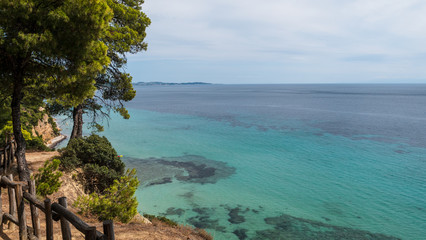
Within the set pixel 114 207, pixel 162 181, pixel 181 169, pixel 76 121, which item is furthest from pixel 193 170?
pixel 114 207

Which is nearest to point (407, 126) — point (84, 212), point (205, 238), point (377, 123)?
point (377, 123)

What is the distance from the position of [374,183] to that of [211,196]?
628 inches

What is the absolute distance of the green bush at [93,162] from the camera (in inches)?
652

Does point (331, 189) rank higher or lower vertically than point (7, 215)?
lower

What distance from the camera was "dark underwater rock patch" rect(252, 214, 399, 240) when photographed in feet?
53.5

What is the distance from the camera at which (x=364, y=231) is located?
1717 cm

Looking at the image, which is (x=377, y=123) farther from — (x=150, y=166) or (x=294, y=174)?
(x=150, y=166)

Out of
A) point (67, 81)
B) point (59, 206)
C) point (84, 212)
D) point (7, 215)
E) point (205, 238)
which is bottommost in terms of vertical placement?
point (205, 238)

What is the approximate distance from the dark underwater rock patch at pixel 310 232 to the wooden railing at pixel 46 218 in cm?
1219

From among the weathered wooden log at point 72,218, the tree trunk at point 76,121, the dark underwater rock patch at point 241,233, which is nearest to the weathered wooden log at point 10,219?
the weathered wooden log at point 72,218

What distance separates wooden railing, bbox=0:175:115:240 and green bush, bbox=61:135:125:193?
8.24 m

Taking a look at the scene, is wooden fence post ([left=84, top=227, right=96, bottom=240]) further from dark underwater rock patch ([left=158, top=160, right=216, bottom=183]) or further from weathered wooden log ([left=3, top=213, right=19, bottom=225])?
dark underwater rock patch ([left=158, top=160, right=216, bottom=183])

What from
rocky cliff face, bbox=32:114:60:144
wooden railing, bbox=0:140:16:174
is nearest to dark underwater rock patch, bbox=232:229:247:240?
wooden railing, bbox=0:140:16:174

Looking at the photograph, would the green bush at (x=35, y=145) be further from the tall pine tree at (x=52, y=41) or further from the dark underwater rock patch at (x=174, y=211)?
the tall pine tree at (x=52, y=41)
